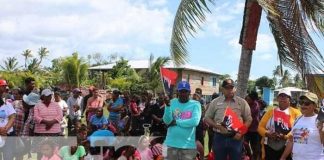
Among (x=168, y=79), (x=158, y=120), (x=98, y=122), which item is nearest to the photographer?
(x=98, y=122)

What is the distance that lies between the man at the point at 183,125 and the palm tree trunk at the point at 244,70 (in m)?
1.92

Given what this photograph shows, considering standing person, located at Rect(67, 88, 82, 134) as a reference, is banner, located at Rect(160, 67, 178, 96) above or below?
above

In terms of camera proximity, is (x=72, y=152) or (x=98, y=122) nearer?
(x=72, y=152)

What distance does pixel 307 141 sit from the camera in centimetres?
566

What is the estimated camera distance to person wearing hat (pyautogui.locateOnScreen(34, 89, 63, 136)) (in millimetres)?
8461

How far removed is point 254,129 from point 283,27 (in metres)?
2.26

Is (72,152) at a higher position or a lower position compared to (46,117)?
lower

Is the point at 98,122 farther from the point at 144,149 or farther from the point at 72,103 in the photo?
the point at 72,103

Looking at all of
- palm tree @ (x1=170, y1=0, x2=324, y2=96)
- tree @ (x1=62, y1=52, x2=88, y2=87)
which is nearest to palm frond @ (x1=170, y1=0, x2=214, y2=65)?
palm tree @ (x1=170, y1=0, x2=324, y2=96)

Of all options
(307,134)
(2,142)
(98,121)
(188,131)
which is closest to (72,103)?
(98,121)

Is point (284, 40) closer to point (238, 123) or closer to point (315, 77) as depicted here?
point (315, 77)

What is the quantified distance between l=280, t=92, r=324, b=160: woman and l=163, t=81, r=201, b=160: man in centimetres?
186

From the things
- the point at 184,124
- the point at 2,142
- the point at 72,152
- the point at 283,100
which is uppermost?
the point at 283,100

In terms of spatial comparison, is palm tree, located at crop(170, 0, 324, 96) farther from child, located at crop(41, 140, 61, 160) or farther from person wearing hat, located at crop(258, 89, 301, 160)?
child, located at crop(41, 140, 61, 160)
